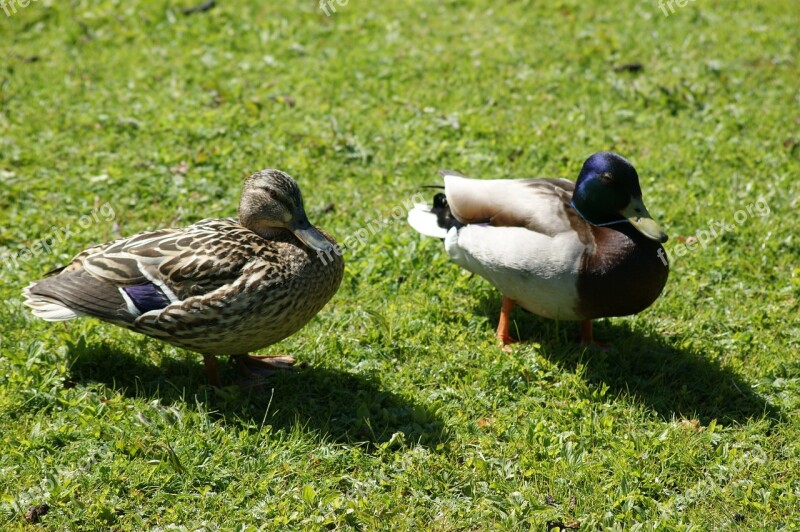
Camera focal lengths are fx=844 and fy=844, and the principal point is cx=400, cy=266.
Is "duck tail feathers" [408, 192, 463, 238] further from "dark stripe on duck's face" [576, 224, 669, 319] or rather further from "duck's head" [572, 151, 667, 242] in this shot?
"dark stripe on duck's face" [576, 224, 669, 319]

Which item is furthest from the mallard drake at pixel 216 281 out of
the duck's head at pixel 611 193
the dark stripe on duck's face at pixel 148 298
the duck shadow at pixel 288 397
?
the duck's head at pixel 611 193

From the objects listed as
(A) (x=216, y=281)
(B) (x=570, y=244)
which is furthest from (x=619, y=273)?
(A) (x=216, y=281)

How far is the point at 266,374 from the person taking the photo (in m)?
4.67

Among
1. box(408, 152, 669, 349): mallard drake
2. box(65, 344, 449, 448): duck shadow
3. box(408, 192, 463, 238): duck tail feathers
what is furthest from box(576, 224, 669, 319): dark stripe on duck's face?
box(65, 344, 449, 448): duck shadow

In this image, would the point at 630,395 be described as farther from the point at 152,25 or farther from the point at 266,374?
the point at 152,25

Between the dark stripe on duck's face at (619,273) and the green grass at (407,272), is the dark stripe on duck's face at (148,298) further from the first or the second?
the dark stripe on duck's face at (619,273)

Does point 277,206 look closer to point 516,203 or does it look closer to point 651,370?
point 516,203

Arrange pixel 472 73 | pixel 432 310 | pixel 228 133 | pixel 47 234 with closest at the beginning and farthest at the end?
pixel 432 310, pixel 47 234, pixel 228 133, pixel 472 73

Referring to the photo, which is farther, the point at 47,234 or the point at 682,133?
the point at 682,133

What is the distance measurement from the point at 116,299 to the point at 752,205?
451 centimetres

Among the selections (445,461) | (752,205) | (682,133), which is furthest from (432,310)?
(682,133)

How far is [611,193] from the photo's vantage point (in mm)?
4648

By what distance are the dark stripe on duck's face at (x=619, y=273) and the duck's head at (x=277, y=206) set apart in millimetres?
1388

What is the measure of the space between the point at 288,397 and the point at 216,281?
79 cm
